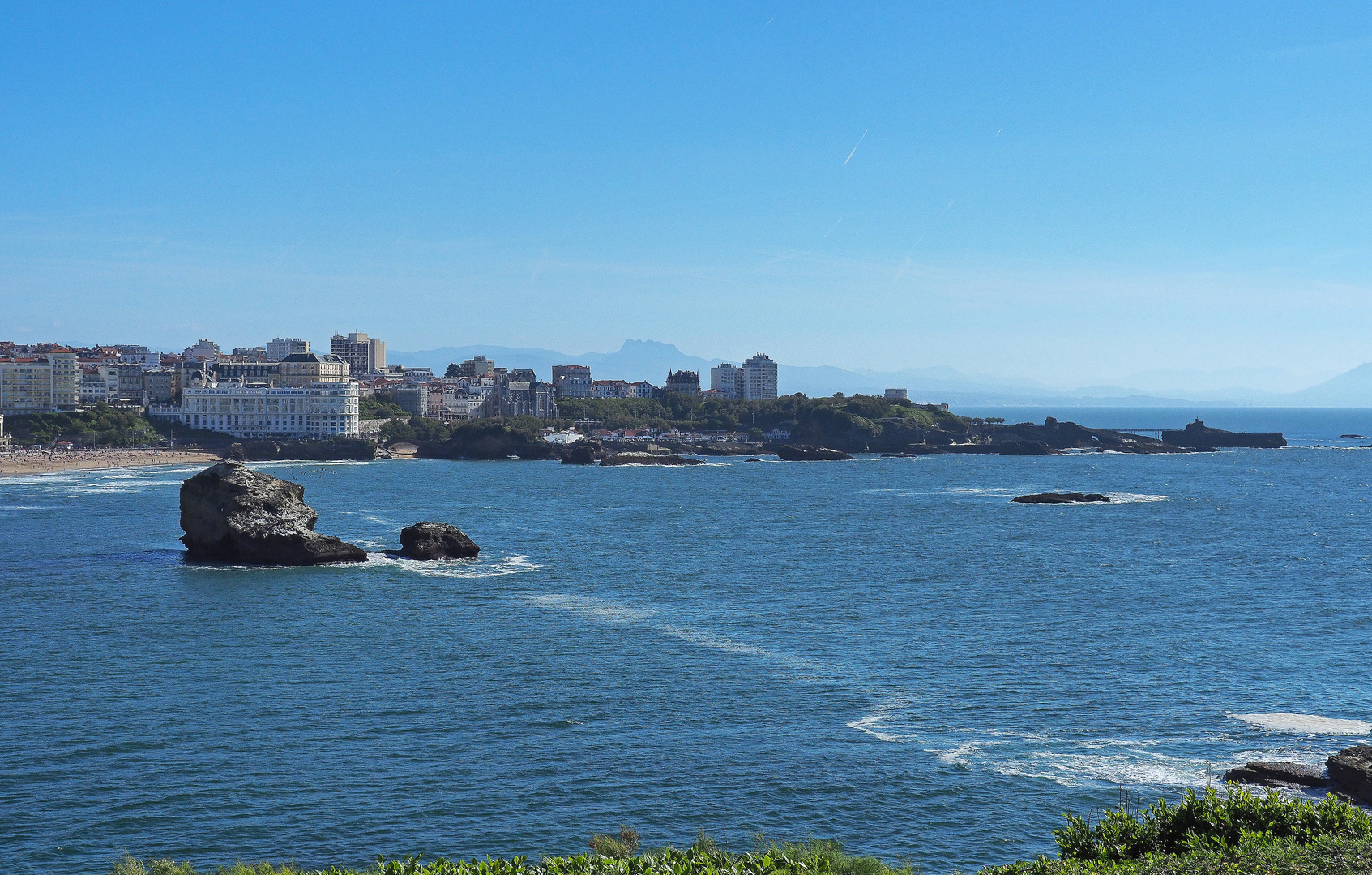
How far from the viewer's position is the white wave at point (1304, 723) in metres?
28.2

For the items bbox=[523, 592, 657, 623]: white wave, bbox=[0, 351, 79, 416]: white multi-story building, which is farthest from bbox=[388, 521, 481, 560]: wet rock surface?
bbox=[0, 351, 79, 416]: white multi-story building

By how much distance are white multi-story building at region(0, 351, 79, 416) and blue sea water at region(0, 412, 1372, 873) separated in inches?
4461

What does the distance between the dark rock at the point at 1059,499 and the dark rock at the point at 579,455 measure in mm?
61524

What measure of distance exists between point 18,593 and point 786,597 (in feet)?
100

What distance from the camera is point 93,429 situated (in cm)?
14862

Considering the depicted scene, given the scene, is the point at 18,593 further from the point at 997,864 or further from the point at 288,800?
the point at 997,864

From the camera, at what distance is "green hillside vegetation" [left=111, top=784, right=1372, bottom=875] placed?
51.3 feet

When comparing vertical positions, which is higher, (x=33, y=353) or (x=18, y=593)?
(x=33, y=353)

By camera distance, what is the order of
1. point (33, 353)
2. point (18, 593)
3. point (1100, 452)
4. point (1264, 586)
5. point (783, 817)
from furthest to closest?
point (33, 353)
point (1100, 452)
point (1264, 586)
point (18, 593)
point (783, 817)

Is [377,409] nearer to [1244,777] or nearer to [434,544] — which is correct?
[434,544]

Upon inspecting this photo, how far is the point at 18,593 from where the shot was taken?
46062mm

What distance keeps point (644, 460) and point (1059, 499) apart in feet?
204

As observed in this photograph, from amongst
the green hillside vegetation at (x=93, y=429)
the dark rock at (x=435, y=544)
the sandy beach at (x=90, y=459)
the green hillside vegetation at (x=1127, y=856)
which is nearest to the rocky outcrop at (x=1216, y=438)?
the sandy beach at (x=90, y=459)

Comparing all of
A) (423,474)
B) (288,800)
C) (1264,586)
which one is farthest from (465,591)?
(423,474)
